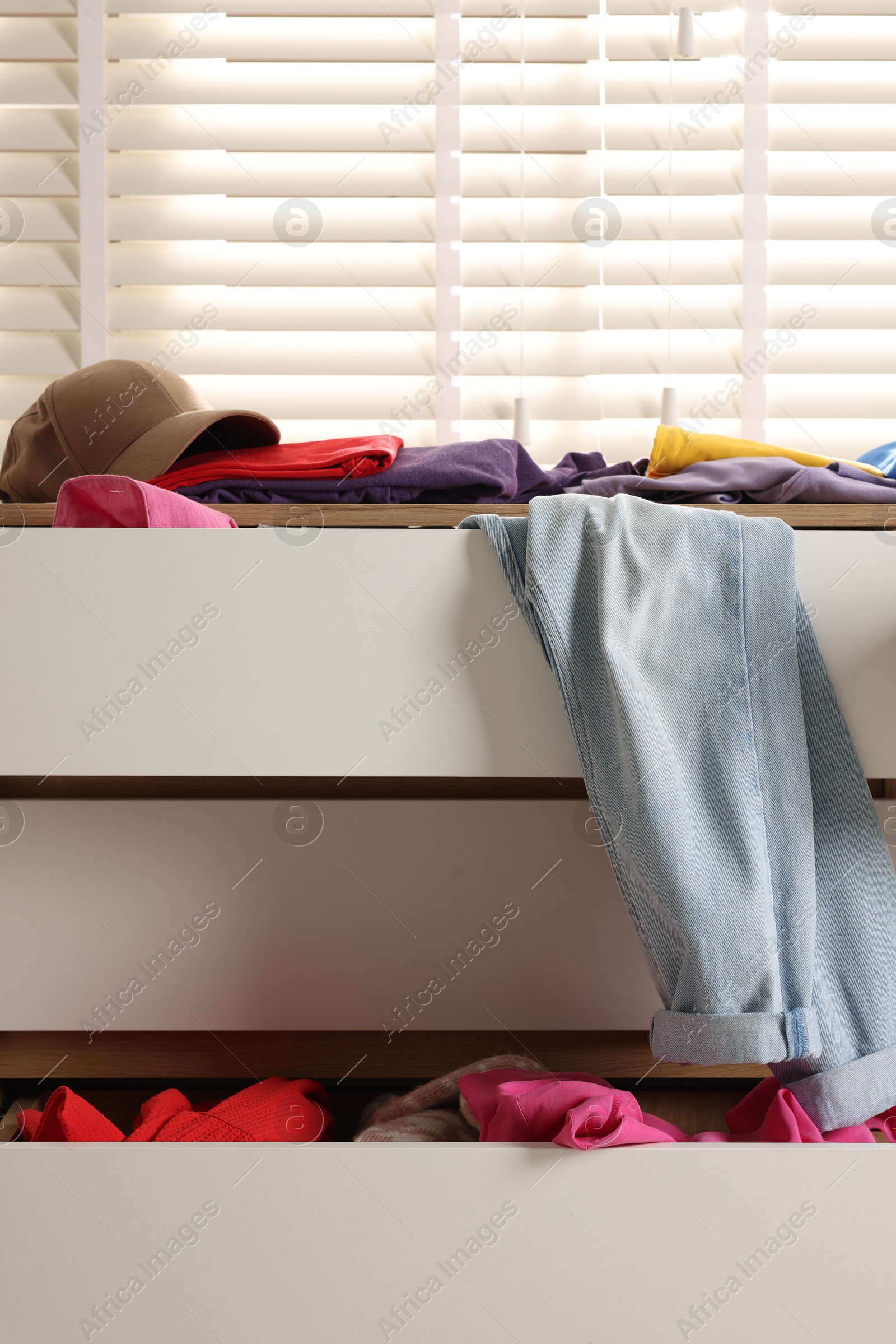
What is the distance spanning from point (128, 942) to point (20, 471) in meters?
0.46

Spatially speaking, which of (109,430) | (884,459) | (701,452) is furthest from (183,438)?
(884,459)

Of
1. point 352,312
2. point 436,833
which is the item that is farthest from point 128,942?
point 352,312

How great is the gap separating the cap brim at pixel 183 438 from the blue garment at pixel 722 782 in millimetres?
379

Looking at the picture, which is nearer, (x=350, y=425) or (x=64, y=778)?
(x=64, y=778)

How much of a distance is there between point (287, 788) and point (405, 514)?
31 centimetres

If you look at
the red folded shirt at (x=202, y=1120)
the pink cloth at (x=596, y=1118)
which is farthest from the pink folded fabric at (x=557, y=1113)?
the red folded shirt at (x=202, y=1120)

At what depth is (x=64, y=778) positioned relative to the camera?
3.21 feet

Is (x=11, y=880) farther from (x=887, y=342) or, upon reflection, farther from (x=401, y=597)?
(x=887, y=342)

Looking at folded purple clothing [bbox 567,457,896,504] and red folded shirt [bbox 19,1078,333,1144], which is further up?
folded purple clothing [bbox 567,457,896,504]

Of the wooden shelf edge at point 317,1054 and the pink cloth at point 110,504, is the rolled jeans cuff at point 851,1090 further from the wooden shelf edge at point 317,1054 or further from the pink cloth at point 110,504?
the pink cloth at point 110,504

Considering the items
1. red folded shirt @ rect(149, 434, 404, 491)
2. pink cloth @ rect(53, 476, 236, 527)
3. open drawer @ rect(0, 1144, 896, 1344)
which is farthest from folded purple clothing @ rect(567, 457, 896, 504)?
open drawer @ rect(0, 1144, 896, 1344)

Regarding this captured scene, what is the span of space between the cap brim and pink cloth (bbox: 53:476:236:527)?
0.23 metres

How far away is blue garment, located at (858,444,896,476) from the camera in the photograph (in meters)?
0.93

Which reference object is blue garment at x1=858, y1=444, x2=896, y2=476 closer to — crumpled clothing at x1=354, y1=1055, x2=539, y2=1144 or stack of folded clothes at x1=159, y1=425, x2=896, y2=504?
stack of folded clothes at x1=159, y1=425, x2=896, y2=504
